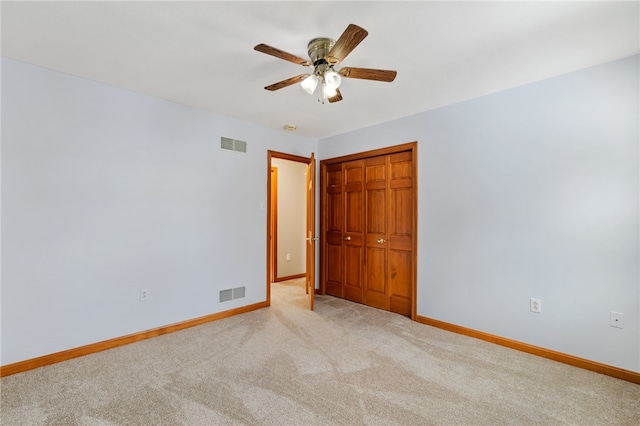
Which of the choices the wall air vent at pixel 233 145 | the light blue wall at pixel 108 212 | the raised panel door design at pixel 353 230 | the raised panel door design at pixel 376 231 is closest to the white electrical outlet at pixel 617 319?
the raised panel door design at pixel 376 231

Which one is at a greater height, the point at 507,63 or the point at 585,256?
the point at 507,63

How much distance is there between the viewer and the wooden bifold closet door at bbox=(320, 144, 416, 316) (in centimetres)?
373

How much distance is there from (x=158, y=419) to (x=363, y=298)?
2.90 meters

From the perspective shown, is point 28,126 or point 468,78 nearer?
point 28,126

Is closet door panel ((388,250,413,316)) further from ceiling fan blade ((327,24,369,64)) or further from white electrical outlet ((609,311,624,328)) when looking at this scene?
ceiling fan blade ((327,24,369,64))

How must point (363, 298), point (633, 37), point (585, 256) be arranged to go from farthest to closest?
1. point (363, 298)
2. point (585, 256)
3. point (633, 37)

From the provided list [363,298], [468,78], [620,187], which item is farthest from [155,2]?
Answer: [363,298]

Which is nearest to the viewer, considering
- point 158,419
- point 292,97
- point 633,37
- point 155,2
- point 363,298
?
point 155,2

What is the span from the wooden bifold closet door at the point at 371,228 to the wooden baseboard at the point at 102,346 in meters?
1.68

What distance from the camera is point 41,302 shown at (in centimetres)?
246

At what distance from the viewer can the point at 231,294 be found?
3.71 metres

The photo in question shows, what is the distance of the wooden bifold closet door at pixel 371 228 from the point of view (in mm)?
3732

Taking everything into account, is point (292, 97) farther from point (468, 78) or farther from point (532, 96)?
point (532, 96)

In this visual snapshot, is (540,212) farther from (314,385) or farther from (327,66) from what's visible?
(314,385)
